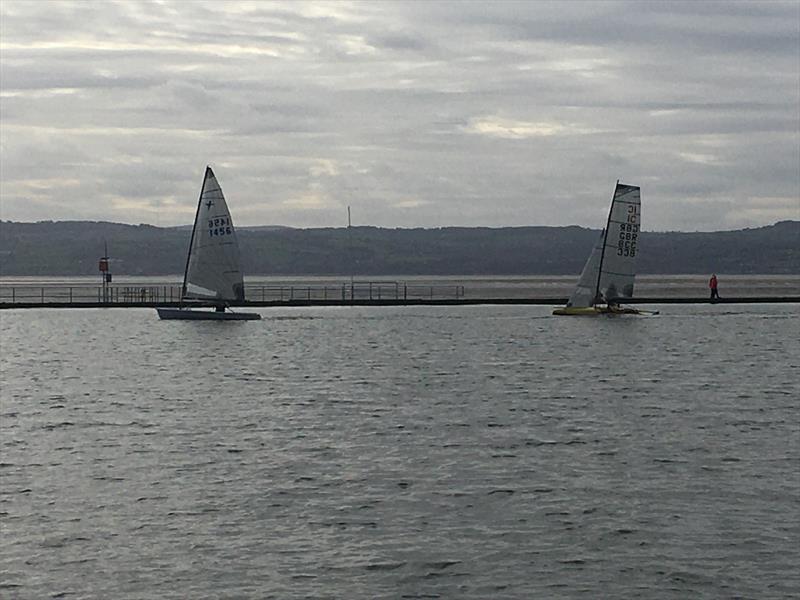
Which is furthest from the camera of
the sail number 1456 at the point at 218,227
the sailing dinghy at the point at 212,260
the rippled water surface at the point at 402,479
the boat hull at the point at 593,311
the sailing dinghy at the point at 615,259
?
the boat hull at the point at 593,311

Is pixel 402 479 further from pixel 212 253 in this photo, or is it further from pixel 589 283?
pixel 589 283

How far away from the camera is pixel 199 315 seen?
78.5 meters

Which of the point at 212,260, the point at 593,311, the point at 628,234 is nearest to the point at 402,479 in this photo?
the point at 212,260

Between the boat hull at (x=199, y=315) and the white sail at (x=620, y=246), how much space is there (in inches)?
901

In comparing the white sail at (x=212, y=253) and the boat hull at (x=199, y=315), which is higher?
the white sail at (x=212, y=253)

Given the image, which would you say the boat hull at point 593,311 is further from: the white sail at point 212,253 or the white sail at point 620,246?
the white sail at point 212,253

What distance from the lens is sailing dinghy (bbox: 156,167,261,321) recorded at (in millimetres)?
77812

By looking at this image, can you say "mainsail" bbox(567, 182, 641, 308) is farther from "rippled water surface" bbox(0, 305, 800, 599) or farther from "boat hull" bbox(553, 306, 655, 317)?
"rippled water surface" bbox(0, 305, 800, 599)

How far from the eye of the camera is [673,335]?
74.2 metres

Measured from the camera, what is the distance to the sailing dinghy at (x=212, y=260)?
3063 inches

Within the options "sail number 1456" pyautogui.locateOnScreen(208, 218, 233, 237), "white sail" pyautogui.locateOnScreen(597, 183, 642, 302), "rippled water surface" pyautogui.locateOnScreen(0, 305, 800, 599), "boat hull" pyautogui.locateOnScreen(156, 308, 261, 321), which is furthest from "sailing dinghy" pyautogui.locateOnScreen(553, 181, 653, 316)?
"rippled water surface" pyautogui.locateOnScreen(0, 305, 800, 599)

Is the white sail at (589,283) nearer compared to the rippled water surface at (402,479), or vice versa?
the rippled water surface at (402,479)

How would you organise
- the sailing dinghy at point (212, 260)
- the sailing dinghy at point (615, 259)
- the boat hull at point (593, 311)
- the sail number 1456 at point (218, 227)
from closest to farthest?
1. the sailing dinghy at point (212, 260)
2. the sail number 1456 at point (218, 227)
3. the sailing dinghy at point (615, 259)
4. the boat hull at point (593, 311)

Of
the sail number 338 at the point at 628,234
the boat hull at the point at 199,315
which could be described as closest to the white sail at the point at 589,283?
the sail number 338 at the point at 628,234
